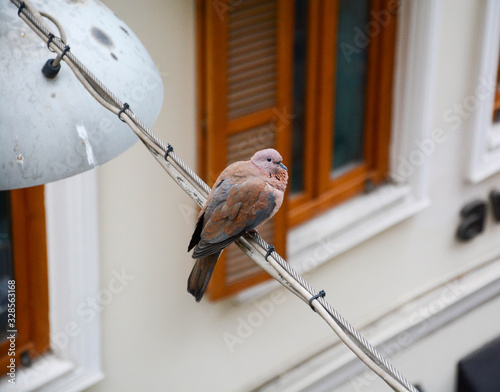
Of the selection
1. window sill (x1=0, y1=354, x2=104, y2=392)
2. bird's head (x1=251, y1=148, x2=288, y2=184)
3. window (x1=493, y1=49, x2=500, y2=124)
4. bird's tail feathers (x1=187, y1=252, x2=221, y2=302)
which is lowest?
window (x1=493, y1=49, x2=500, y2=124)

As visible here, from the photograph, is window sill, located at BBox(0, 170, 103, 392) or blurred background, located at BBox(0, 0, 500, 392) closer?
window sill, located at BBox(0, 170, 103, 392)

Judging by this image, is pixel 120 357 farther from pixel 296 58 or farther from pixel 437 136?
pixel 437 136

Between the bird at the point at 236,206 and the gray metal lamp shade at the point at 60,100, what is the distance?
2.21ft

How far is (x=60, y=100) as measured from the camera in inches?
77.0

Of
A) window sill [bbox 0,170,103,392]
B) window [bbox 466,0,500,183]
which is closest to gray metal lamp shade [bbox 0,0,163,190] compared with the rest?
window sill [bbox 0,170,103,392]

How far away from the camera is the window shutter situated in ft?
13.2

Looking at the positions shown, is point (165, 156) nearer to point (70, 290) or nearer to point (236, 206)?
point (236, 206)

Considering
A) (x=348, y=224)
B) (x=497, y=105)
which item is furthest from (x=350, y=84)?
(x=497, y=105)

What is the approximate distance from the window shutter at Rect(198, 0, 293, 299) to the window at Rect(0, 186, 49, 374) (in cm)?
86

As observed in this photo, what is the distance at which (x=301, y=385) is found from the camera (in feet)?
16.5

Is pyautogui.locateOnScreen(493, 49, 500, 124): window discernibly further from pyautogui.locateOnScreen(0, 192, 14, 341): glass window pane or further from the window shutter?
pyautogui.locateOnScreen(0, 192, 14, 341): glass window pane

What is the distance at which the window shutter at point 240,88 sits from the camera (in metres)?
4.04

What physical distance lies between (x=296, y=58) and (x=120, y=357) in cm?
194

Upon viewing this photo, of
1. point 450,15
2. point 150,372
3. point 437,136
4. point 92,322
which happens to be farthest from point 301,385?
point 450,15
